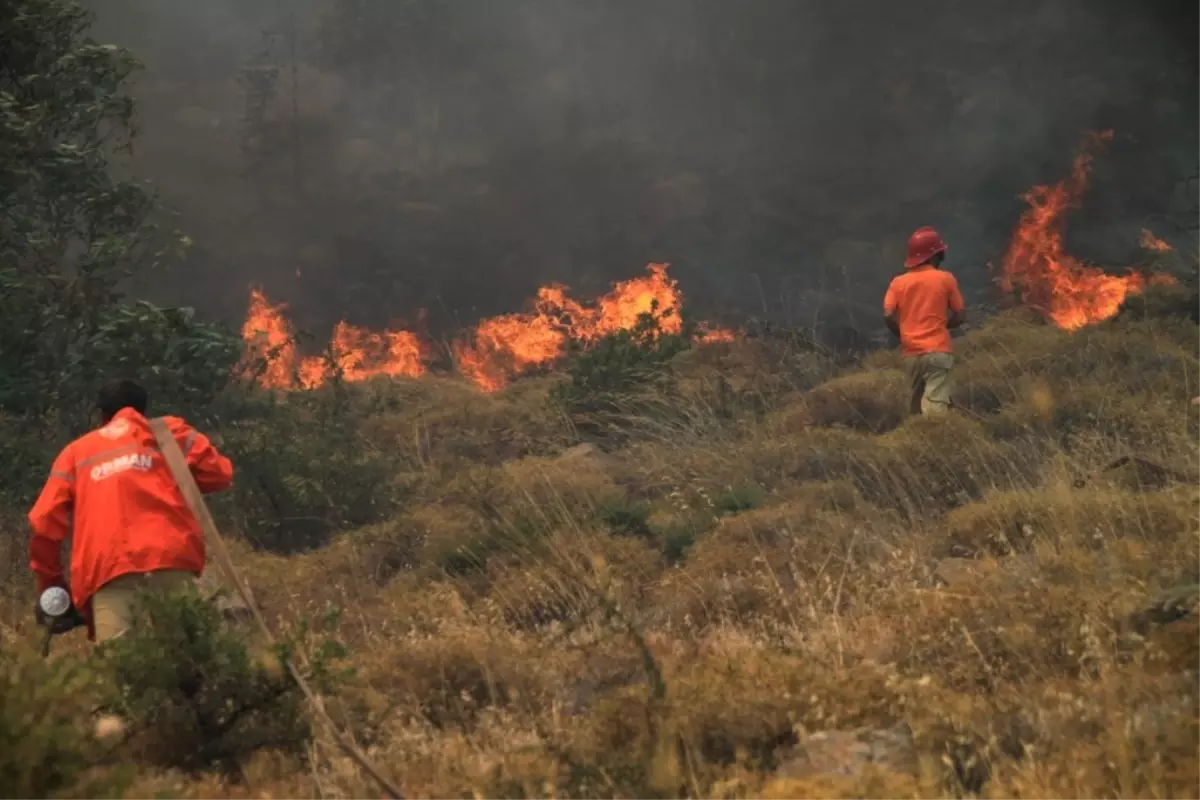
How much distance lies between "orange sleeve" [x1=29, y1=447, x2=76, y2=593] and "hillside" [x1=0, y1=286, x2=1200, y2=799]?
46 centimetres

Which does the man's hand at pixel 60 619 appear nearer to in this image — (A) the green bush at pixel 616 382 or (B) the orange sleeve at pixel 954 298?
(A) the green bush at pixel 616 382

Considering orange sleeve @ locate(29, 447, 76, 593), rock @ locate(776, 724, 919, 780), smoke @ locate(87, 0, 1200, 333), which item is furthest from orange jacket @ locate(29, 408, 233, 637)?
smoke @ locate(87, 0, 1200, 333)

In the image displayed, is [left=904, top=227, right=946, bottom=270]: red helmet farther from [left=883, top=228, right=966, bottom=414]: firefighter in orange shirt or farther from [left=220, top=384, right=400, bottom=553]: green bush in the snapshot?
[left=220, top=384, right=400, bottom=553]: green bush

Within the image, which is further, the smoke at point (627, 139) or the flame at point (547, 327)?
the smoke at point (627, 139)

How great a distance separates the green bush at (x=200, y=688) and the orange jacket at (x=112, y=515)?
68cm

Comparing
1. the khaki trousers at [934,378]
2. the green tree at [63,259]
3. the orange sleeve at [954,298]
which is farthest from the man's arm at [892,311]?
the green tree at [63,259]

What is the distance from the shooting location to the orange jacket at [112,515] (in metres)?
3.99

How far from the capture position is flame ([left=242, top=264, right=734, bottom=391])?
1731 cm

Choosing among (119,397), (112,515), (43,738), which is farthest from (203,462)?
(43,738)

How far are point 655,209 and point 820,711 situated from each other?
2120 centimetres

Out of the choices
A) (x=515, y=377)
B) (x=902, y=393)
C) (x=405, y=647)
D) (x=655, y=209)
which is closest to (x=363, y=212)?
(x=655, y=209)

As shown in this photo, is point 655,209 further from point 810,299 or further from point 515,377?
point 515,377

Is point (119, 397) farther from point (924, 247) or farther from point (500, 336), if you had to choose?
point (500, 336)

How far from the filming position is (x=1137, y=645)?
9.98 ft
